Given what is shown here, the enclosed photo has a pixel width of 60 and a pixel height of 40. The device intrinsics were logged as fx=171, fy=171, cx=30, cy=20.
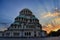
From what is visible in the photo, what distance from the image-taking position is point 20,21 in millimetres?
46156

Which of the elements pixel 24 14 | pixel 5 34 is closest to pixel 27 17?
pixel 24 14

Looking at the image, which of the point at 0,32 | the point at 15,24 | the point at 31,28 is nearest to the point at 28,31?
the point at 31,28

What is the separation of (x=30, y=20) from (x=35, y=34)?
18.0 feet

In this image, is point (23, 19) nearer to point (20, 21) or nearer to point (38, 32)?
point (20, 21)

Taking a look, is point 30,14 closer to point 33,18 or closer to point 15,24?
point 33,18

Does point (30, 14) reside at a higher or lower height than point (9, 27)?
higher

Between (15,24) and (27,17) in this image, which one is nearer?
(15,24)

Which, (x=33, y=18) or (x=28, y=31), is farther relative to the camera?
(x=33, y=18)

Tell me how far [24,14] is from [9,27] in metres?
6.19

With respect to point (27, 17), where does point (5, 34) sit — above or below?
below

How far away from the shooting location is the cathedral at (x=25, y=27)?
4338cm

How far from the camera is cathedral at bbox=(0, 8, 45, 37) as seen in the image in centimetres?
4338

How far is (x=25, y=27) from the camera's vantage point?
147ft

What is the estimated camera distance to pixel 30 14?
48.3 metres
